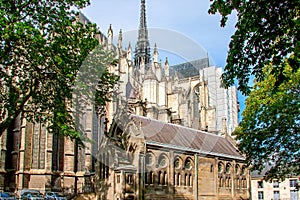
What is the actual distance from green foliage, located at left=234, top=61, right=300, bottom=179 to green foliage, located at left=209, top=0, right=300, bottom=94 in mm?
9334

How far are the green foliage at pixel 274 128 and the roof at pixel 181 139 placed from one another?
4610mm

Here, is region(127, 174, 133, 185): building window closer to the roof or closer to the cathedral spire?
the roof

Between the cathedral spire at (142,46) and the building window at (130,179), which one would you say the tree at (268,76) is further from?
the cathedral spire at (142,46)

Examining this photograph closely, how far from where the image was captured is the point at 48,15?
754 inches

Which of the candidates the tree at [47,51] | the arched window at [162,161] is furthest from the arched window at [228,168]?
the tree at [47,51]

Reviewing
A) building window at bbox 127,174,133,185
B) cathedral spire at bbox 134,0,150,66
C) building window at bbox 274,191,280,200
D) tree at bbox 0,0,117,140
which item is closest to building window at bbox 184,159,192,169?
building window at bbox 127,174,133,185

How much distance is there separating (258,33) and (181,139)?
21.3 metres

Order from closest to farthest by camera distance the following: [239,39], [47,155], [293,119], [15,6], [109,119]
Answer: [239,39], [15,6], [293,119], [47,155], [109,119]

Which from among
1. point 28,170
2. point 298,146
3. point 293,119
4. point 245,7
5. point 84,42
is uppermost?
point 84,42

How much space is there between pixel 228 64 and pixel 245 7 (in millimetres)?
2006

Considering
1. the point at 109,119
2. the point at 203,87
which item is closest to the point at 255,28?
the point at 109,119

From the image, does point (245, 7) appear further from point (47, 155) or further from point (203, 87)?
point (203, 87)

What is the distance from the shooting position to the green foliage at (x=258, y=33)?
1108 centimetres

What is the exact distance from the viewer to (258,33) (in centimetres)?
1141
